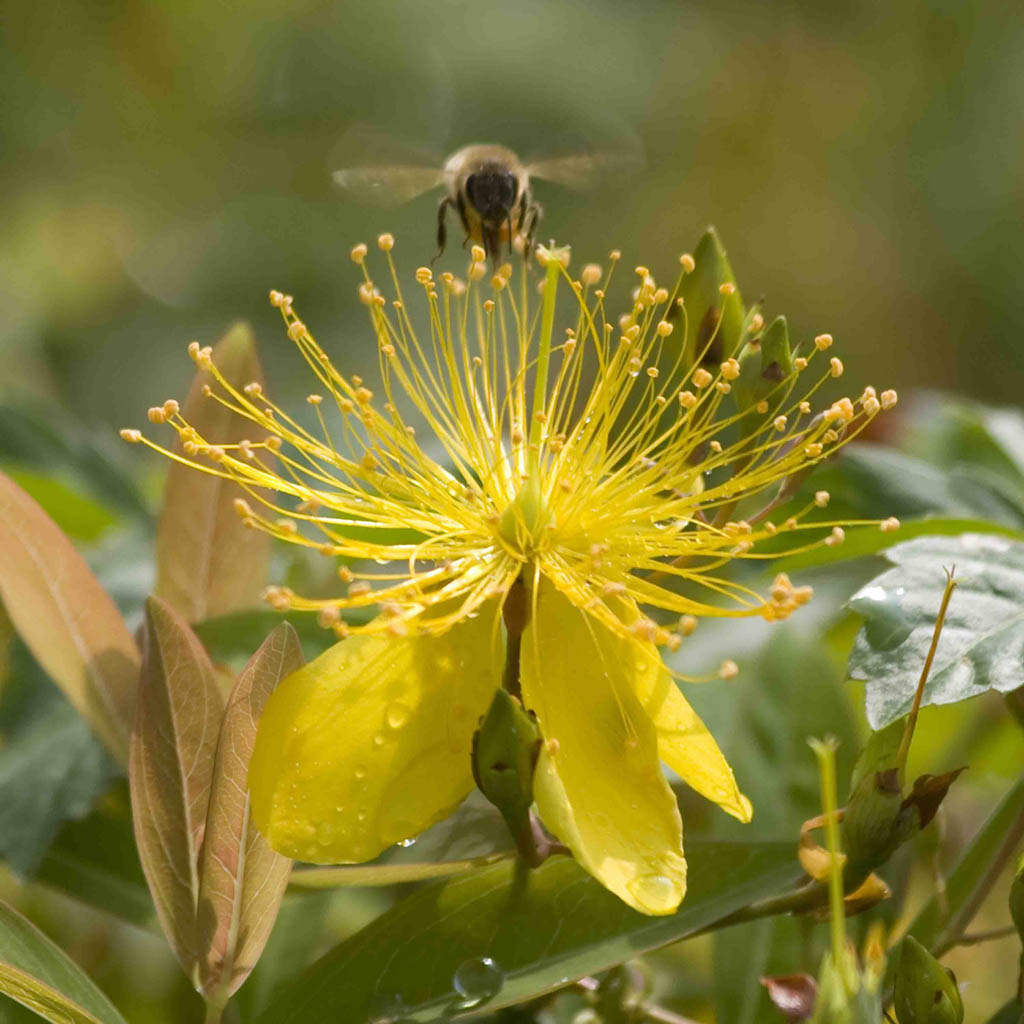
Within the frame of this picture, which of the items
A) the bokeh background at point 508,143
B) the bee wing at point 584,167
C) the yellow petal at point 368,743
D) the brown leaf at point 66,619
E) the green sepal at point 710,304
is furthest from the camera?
the bokeh background at point 508,143

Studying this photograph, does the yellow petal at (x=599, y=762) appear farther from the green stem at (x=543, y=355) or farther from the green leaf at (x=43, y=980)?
the green leaf at (x=43, y=980)

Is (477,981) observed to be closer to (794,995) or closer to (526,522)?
(794,995)

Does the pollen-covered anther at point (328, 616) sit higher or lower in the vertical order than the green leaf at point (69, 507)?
higher

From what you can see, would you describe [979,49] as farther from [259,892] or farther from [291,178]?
[259,892]

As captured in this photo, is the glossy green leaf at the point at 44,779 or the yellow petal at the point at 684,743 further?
the glossy green leaf at the point at 44,779

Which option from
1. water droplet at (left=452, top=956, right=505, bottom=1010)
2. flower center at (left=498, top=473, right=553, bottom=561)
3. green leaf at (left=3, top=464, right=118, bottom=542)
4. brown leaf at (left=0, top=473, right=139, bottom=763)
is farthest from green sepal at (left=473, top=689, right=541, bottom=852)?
green leaf at (left=3, top=464, right=118, bottom=542)

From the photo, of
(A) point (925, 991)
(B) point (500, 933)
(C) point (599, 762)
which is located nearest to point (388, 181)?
(C) point (599, 762)

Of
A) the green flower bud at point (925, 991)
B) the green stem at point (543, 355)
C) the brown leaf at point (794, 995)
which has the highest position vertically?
the green stem at point (543, 355)

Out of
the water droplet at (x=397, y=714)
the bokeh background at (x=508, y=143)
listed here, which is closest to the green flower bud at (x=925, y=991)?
the water droplet at (x=397, y=714)
